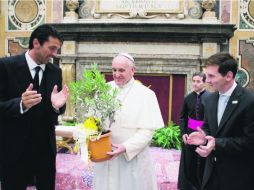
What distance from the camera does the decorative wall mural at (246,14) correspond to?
8312mm

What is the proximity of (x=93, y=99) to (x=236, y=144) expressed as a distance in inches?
39.9

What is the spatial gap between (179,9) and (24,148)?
6.32 m

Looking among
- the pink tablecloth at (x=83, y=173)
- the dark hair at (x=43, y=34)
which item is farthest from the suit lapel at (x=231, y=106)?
the pink tablecloth at (x=83, y=173)

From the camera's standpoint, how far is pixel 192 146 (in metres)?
4.23

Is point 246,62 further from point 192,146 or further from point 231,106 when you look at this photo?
point 231,106

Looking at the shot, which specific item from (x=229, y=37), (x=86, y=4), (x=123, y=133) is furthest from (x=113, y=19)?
(x=123, y=133)

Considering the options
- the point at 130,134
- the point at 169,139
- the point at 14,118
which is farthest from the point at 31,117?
the point at 169,139

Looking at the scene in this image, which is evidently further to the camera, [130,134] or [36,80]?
[130,134]

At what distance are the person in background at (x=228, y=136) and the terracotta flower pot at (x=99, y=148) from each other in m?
0.61

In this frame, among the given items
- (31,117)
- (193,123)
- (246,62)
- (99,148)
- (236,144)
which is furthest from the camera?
(246,62)

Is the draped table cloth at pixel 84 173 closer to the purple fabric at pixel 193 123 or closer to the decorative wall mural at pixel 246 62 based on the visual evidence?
the purple fabric at pixel 193 123

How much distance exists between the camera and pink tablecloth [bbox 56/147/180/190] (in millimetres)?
4988

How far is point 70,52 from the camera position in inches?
334

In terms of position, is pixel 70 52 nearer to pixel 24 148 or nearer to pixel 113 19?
pixel 113 19
